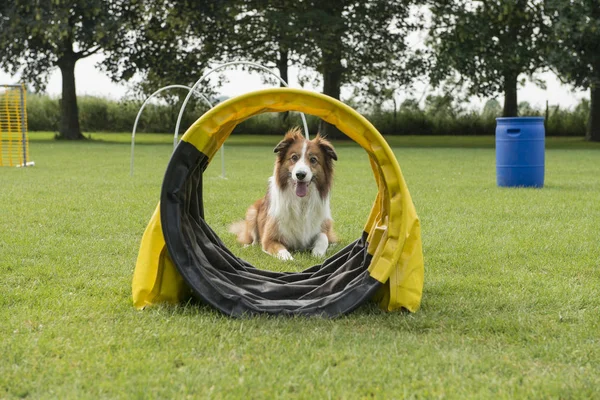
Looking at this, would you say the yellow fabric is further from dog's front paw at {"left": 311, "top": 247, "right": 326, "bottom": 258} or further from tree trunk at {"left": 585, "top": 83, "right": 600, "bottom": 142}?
tree trunk at {"left": 585, "top": 83, "right": 600, "bottom": 142}

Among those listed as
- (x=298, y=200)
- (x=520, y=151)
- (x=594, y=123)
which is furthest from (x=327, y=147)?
(x=594, y=123)

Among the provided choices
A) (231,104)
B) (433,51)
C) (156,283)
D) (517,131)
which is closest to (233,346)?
(156,283)

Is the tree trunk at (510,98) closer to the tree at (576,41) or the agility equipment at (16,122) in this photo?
the tree at (576,41)

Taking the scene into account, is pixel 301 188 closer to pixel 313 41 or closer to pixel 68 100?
pixel 313 41

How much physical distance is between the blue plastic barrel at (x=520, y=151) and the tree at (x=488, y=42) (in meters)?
12.0

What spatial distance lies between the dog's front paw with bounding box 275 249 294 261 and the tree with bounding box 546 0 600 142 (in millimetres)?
16227

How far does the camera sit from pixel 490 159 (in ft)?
54.1

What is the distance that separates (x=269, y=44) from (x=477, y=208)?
1650 centimetres

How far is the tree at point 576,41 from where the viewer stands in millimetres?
18984

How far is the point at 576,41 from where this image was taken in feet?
64.8

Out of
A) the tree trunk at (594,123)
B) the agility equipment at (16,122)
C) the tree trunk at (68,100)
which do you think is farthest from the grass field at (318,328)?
the tree trunk at (68,100)

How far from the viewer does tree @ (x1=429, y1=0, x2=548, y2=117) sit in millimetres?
21312

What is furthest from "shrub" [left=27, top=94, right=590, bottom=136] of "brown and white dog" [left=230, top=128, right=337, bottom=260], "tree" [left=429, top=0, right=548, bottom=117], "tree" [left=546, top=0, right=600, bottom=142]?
"brown and white dog" [left=230, top=128, right=337, bottom=260]

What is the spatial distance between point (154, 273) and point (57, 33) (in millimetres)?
19102
